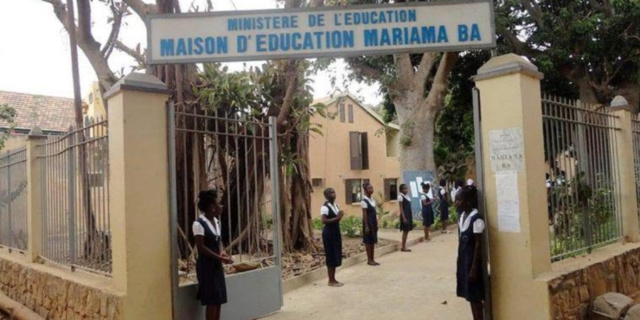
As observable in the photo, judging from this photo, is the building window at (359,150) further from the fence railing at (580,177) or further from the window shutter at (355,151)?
the fence railing at (580,177)

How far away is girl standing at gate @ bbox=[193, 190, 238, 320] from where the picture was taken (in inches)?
197

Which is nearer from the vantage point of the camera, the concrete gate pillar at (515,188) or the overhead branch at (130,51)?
the concrete gate pillar at (515,188)

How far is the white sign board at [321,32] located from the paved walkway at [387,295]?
2.98 meters

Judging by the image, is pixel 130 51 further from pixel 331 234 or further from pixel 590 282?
pixel 590 282

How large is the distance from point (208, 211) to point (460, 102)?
16827mm

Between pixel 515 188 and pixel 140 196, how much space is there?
3.37 meters

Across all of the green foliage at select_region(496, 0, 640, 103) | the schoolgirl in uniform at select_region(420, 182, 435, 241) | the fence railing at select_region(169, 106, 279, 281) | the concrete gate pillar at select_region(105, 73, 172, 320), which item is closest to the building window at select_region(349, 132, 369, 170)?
the green foliage at select_region(496, 0, 640, 103)

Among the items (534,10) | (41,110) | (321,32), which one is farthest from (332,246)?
(41,110)

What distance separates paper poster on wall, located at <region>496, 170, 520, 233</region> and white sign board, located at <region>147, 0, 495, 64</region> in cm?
127

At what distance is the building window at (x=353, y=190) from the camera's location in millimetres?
28297

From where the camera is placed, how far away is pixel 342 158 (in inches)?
1104

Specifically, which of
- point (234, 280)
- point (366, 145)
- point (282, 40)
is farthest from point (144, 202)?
point (366, 145)

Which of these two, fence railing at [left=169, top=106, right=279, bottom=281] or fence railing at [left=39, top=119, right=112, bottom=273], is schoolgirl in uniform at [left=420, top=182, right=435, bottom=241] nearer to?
fence railing at [left=169, top=106, right=279, bottom=281]

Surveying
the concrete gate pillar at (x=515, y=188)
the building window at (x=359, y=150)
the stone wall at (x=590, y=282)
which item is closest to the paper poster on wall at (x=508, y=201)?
the concrete gate pillar at (x=515, y=188)
